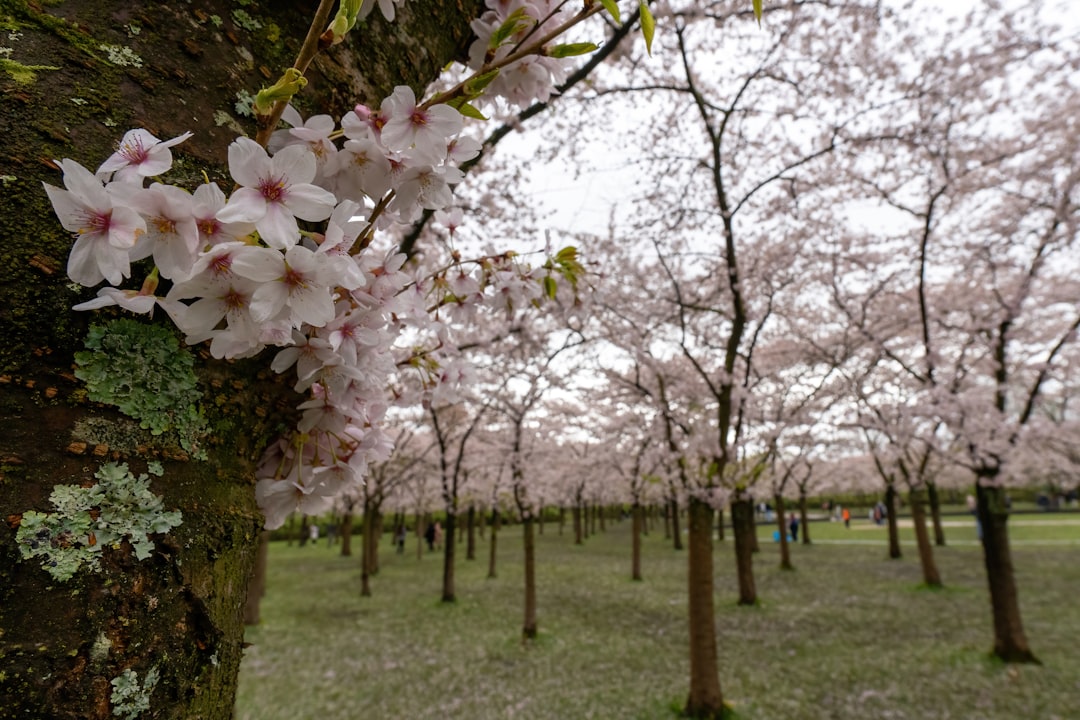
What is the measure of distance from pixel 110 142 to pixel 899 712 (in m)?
8.34

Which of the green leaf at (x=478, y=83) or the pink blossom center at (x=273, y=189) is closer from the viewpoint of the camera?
the pink blossom center at (x=273, y=189)

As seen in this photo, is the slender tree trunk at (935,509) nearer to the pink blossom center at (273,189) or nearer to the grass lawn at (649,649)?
the grass lawn at (649,649)

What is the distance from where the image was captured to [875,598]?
39.3 ft

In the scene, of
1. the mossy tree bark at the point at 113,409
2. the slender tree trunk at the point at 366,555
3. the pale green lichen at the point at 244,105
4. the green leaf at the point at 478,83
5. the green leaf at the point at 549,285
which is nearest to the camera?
the mossy tree bark at the point at 113,409

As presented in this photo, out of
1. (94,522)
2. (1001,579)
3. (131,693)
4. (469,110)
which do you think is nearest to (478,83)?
(469,110)

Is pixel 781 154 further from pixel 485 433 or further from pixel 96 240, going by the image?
pixel 485 433

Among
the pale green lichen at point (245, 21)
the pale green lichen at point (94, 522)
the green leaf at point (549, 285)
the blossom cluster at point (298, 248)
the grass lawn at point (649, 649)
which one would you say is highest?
the pale green lichen at point (245, 21)

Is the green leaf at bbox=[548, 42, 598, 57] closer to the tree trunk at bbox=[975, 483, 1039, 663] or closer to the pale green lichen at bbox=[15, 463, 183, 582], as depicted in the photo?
the pale green lichen at bbox=[15, 463, 183, 582]

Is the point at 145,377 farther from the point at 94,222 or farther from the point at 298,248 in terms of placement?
the point at 298,248

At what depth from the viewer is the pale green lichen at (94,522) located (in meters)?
0.59

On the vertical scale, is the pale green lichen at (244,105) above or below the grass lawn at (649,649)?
above

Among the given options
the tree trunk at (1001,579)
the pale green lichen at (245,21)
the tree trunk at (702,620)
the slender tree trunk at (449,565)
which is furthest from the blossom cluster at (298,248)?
the slender tree trunk at (449,565)

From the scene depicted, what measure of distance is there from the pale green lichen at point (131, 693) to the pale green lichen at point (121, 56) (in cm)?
84

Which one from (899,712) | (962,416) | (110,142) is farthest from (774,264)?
(110,142)
